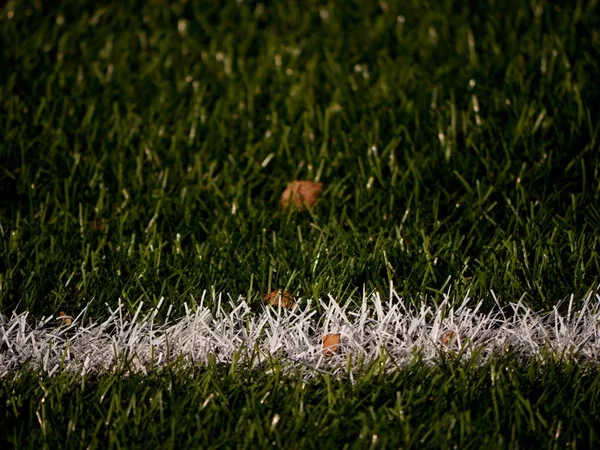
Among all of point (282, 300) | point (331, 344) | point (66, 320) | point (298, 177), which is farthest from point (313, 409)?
point (298, 177)

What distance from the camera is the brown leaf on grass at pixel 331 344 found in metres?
2.13

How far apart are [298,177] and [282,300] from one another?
83 centimetres

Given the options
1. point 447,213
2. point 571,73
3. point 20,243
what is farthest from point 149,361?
point 571,73

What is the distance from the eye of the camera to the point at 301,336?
2.16 m

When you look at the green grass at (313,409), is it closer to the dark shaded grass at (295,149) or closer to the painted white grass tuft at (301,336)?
the painted white grass tuft at (301,336)

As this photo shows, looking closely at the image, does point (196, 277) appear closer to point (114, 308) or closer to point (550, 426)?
point (114, 308)

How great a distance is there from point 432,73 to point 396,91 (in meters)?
0.28

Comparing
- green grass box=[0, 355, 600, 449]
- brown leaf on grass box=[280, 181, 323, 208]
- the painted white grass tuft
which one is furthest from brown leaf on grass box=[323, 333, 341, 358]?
brown leaf on grass box=[280, 181, 323, 208]

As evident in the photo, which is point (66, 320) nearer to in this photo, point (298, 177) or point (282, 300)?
point (282, 300)

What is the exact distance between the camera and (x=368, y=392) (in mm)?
1975

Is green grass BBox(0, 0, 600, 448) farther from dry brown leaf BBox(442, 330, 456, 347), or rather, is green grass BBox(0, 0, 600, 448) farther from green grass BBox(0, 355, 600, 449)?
dry brown leaf BBox(442, 330, 456, 347)

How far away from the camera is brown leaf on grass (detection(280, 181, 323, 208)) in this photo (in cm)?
282

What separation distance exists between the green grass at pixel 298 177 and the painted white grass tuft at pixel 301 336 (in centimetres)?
7

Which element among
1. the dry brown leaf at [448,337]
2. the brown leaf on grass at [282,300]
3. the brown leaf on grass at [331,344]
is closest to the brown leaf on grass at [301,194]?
the brown leaf on grass at [282,300]
